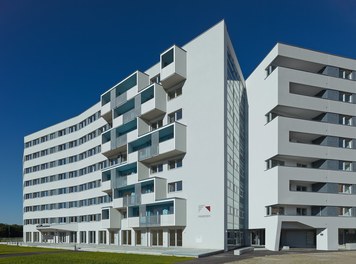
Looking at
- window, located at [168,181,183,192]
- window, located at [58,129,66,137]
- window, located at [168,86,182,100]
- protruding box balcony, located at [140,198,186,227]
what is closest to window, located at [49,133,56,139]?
window, located at [58,129,66,137]

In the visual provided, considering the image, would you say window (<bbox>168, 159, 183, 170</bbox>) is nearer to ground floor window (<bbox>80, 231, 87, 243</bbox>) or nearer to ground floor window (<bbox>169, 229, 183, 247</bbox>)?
ground floor window (<bbox>169, 229, 183, 247</bbox>)

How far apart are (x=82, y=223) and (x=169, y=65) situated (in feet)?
128

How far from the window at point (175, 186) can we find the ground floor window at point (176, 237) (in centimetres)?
473

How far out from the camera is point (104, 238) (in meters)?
66.9

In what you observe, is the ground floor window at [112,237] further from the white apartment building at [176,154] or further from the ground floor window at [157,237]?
the ground floor window at [157,237]

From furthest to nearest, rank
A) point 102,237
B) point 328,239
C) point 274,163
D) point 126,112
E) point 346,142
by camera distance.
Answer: point 102,237 < point 126,112 < point 346,142 < point 274,163 < point 328,239

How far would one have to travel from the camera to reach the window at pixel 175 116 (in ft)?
164

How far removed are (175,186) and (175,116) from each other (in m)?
8.69

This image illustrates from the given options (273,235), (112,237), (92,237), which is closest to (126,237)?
(112,237)

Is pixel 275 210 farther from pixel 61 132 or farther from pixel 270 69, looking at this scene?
pixel 61 132

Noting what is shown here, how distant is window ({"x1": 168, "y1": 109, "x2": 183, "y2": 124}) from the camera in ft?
164

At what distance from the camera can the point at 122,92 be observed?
63.9m

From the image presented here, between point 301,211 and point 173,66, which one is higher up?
point 173,66

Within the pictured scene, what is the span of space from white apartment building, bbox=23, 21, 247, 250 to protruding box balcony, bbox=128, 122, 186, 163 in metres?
0.12
